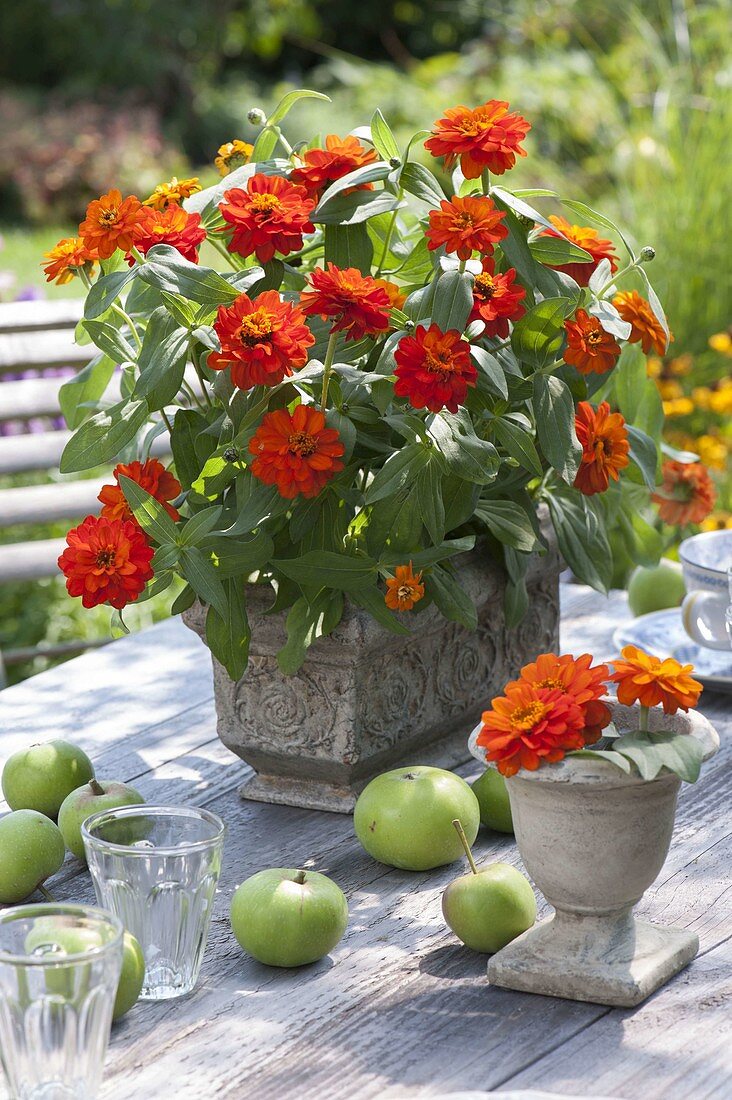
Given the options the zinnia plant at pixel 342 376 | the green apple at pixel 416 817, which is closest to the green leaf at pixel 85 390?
the zinnia plant at pixel 342 376

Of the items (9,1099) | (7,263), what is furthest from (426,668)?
(7,263)

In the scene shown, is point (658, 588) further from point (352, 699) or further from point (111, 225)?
point (111, 225)

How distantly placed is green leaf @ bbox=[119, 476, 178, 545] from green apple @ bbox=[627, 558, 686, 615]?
2.67 ft

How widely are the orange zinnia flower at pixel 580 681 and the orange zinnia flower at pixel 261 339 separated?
11.8 inches

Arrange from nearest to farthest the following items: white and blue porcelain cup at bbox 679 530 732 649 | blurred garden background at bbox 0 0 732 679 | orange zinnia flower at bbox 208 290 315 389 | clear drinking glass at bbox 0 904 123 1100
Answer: clear drinking glass at bbox 0 904 123 1100 < orange zinnia flower at bbox 208 290 315 389 < white and blue porcelain cup at bbox 679 530 732 649 < blurred garden background at bbox 0 0 732 679

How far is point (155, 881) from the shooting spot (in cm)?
94

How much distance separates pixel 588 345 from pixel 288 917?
52 cm

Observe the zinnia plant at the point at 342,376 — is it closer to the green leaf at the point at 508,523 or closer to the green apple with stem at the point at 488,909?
the green leaf at the point at 508,523

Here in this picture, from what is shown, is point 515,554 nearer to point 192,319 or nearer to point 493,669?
point 493,669

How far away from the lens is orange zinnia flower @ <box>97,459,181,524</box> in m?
1.12

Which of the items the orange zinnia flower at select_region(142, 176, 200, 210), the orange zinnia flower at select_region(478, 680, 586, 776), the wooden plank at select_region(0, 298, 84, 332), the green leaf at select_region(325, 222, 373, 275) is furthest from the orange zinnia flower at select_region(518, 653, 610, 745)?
the wooden plank at select_region(0, 298, 84, 332)

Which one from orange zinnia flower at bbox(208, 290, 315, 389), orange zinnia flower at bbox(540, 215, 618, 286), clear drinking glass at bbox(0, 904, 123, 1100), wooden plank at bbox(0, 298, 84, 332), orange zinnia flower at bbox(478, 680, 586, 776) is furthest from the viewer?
wooden plank at bbox(0, 298, 84, 332)

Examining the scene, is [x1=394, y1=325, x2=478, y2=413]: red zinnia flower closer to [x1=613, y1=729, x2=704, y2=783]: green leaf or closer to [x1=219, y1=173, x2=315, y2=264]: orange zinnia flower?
[x1=219, y1=173, x2=315, y2=264]: orange zinnia flower

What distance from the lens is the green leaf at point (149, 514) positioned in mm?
1101
